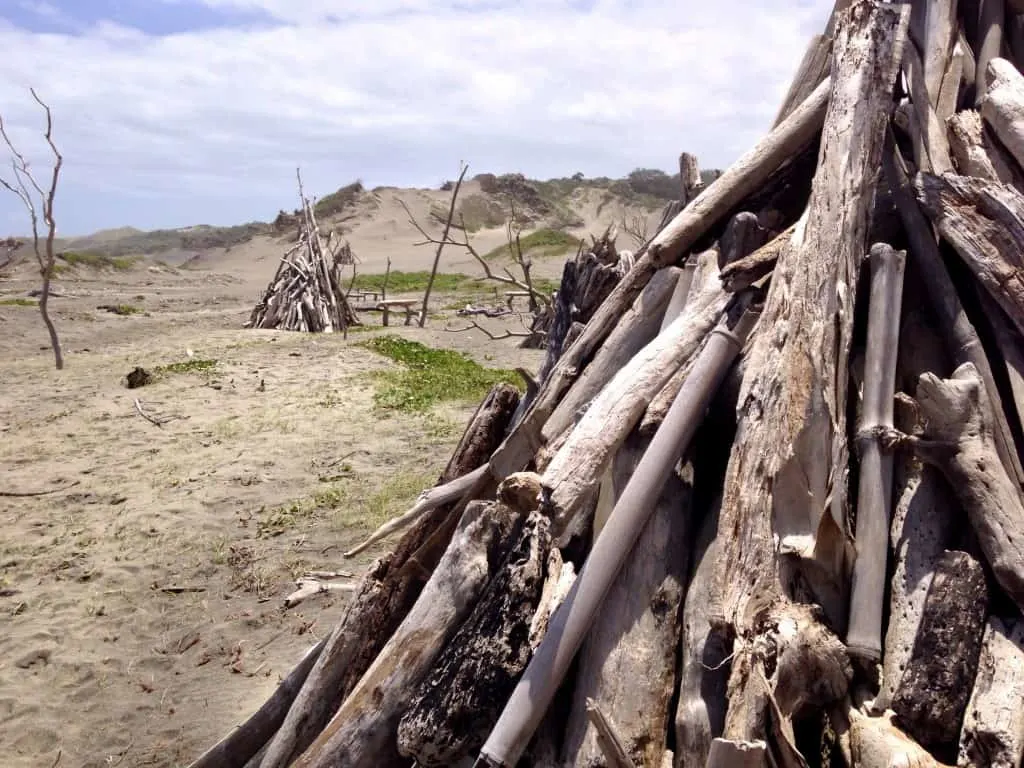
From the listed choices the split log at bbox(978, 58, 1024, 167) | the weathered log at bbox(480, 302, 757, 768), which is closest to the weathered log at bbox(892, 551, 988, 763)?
the weathered log at bbox(480, 302, 757, 768)

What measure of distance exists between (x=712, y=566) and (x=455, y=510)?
1033 millimetres

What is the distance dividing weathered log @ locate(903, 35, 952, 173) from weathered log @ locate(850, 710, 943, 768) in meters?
1.87

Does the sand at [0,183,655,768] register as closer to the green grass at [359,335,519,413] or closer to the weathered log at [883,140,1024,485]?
the green grass at [359,335,519,413]

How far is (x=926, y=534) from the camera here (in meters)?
2.32

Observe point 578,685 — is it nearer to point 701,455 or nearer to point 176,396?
point 701,455

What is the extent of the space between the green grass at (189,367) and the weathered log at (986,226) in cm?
1000

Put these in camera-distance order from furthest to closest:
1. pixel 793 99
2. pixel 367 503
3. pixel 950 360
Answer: pixel 367 503 < pixel 793 99 < pixel 950 360

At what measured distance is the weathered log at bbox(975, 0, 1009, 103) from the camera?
351 centimetres

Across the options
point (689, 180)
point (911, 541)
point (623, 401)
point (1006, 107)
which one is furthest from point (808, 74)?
point (911, 541)

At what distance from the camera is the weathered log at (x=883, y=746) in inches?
74.4

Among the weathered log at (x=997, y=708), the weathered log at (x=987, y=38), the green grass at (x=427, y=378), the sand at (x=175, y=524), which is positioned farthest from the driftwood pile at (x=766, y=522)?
the green grass at (x=427, y=378)

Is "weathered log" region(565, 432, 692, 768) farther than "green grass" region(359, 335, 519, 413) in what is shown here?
No

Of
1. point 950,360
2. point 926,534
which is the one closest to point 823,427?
point 926,534

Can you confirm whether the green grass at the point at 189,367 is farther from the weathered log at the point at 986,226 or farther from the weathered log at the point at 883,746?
the weathered log at the point at 883,746
